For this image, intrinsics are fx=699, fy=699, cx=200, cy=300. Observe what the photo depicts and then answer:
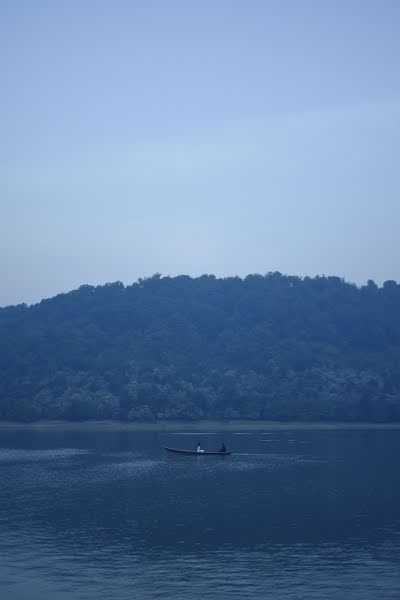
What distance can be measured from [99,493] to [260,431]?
9727 centimetres

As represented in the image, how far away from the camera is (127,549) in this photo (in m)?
46.2

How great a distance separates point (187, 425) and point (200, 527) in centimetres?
12071

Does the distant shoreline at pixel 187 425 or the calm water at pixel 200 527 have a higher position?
the distant shoreline at pixel 187 425

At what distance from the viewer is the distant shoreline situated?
170 meters

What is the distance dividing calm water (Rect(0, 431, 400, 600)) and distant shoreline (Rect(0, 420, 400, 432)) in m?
A: 68.7

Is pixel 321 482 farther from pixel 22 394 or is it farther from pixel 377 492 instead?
pixel 22 394

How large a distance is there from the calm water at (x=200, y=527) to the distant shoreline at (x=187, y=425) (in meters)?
68.7

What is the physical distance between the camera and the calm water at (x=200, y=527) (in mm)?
38812

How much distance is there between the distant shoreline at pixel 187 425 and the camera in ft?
557

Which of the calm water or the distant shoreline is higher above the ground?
the distant shoreline

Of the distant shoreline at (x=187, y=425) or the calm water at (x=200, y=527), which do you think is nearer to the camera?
the calm water at (x=200, y=527)

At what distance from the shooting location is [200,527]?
52875 millimetres

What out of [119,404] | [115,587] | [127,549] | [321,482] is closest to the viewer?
[115,587]

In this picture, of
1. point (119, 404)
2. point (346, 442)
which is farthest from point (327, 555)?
point (119, 404)
